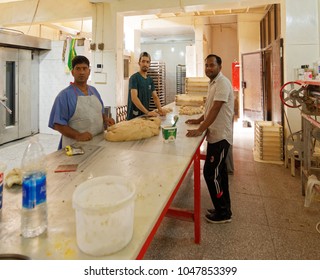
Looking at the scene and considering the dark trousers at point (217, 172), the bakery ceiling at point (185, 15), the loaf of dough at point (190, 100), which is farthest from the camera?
the bakery ceiling at point (185, 15)

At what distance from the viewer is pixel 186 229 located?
241 centimetres

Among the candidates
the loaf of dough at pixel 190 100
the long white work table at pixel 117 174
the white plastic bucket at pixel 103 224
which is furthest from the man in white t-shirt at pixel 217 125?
the loaf of dough at pixel 190 100

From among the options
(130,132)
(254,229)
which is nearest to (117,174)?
(130,132)

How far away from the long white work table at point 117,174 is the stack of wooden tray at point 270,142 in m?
2.57

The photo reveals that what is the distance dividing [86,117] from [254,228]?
1857 mm

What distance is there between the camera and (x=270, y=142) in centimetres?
431

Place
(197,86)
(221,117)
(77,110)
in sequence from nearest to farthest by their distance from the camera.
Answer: (77,110), (221,117), (197,86)

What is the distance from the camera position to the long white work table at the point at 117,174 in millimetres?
781

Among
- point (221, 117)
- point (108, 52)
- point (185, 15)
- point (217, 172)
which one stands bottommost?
point (217, 172)

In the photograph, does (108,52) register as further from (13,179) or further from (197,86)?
(13,179)

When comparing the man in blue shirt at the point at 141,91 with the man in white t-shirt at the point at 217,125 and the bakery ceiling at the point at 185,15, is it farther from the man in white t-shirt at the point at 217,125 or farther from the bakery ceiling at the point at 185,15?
the bakery ceiling at the point at 185,15

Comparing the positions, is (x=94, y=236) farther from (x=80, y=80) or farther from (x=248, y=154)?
(x=248, y=154)

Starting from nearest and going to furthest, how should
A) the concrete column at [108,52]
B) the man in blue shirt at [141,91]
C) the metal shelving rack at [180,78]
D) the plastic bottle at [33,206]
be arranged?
1. the plastic bottle at [33,206]
2. the man in blue shirt at [141,91]
3. the concrete column at [108,52]
4. the metal shelving rack at [180,78]

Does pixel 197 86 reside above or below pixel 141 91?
above
